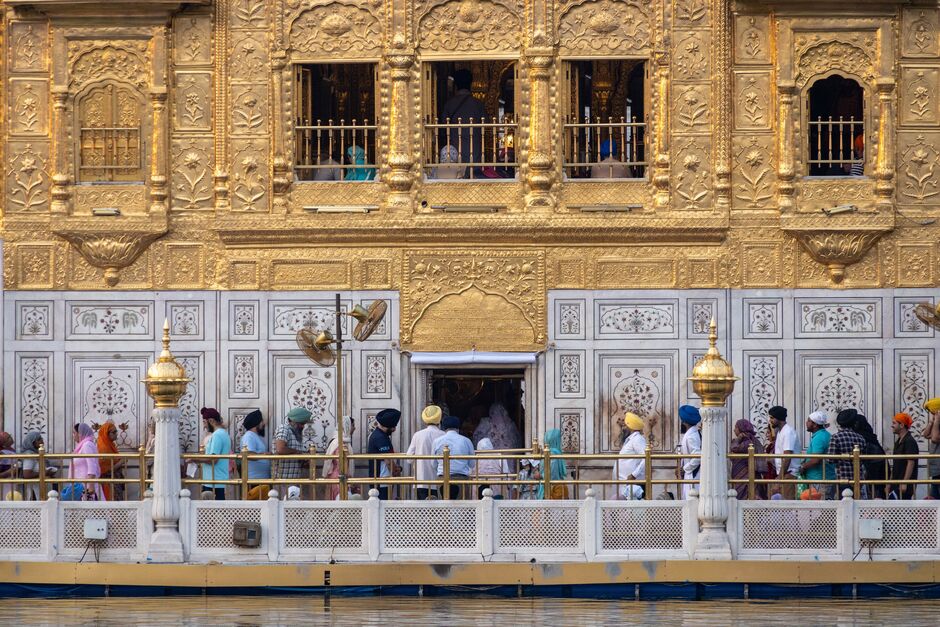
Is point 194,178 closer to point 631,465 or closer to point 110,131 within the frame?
point 110,131

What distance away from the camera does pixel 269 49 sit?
88.6ft

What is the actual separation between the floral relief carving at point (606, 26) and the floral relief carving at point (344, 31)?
2072 mm

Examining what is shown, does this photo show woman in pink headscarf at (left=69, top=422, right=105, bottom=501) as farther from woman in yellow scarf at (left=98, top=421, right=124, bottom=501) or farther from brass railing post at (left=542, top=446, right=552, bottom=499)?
brass railing post at (left=542, top=446, right=552, bottom=499)

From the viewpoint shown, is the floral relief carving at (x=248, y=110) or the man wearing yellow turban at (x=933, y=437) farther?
the floral relief carving at (x=248, y=110)

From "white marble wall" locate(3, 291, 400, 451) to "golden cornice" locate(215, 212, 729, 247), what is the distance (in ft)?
2.16

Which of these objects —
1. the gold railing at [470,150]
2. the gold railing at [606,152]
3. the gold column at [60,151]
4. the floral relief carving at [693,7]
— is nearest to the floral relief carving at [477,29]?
the gold railing at [470,150]

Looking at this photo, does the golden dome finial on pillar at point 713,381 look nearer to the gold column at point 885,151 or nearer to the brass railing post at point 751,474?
the brass railing post at point 751,474

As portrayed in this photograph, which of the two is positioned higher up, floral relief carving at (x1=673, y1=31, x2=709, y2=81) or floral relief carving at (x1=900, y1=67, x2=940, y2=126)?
floral relief carving at (x1=673, y1=31, x2=709, y2=81)

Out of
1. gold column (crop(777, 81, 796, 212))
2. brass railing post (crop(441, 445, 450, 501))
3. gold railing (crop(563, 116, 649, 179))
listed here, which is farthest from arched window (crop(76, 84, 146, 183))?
gold column (crop(777, 81, 796, 212))

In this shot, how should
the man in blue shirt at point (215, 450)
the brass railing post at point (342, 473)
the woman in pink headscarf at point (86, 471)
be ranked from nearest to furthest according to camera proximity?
1. the brass railing post at point (342, 473)
2. the man in blue shirt at point (215, 450)
3. the woman in pink headscarf at point (86, 471)

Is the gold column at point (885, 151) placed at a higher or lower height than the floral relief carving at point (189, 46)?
lower

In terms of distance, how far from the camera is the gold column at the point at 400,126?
26.8 meters

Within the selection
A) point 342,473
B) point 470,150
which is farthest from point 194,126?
point 342,473

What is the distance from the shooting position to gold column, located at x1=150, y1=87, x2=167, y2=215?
88.4 feet
